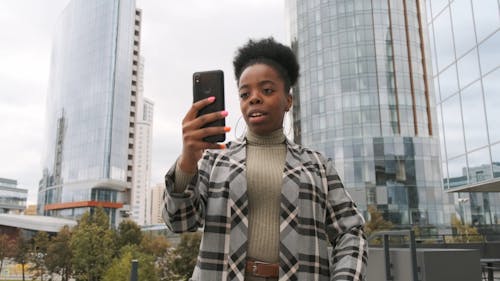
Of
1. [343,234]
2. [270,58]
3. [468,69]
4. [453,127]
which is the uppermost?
[468,69]

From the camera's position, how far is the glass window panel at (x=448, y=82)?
1818 centimetres

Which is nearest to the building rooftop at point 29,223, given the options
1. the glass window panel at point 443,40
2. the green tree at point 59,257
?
the green tree at point 59,257

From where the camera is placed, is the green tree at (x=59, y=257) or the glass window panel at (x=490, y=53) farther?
the green tree at (x=59, y=257)

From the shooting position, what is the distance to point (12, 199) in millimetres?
121750

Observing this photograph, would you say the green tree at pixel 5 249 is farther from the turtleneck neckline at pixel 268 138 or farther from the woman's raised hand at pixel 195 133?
the woman's raised hand at pixel 195 133

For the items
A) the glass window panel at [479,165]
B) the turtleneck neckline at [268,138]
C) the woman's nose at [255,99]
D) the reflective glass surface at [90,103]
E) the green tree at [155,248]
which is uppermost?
the reflective glass surface at [90,103]

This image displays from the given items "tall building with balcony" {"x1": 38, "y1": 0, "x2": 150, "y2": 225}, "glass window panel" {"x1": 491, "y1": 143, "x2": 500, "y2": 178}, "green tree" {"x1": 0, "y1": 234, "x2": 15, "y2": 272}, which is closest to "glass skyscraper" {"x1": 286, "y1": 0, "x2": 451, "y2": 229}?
"tall building with balcony" {"x1": 38, "y1": 0, "x2": 150, "y2": 225}

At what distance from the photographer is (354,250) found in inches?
69.9

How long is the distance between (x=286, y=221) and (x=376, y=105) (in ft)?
175

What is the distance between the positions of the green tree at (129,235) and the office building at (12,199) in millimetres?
88582

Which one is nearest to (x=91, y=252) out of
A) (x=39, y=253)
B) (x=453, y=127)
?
(x=39, y=253)

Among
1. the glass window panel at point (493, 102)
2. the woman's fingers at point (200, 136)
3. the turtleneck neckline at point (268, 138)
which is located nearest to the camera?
the woman's fingers at point (200, 136)

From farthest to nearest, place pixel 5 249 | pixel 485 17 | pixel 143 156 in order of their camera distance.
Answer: pixel 143 156, pixel 5 249, pixel 485 17

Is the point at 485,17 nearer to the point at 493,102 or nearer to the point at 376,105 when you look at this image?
the point at 493,102
